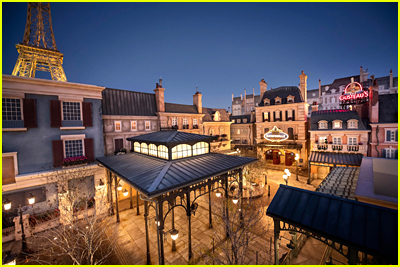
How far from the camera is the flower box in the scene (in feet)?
54.0

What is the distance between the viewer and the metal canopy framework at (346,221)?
19.5 feet

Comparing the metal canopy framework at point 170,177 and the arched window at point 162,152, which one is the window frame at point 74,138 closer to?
the metal canopy framework at point 170,177

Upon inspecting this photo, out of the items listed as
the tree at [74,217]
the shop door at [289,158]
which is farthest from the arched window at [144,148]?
the shop door at [289,158]

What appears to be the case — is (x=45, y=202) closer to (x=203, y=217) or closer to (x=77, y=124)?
(x=77, y=124)

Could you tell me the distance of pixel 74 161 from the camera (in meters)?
16.9

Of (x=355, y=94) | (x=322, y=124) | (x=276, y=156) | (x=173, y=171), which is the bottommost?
(x=276, y=156)

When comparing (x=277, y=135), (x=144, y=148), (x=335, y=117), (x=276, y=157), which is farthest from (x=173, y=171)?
(x=276, y=157)

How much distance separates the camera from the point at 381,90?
49844 millimetres

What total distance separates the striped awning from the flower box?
2892cm

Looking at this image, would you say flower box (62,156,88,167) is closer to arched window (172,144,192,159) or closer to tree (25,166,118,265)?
tree (25,166,118,265)

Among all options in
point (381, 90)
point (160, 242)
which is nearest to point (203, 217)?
point (160, 242)

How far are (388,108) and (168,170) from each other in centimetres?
3191

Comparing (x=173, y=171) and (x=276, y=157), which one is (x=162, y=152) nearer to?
(x=173, y=171)

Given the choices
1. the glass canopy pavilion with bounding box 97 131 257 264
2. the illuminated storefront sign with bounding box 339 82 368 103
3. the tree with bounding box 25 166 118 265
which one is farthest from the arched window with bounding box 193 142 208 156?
the illuminated storefront sign with bounding box 339 82 368 103
